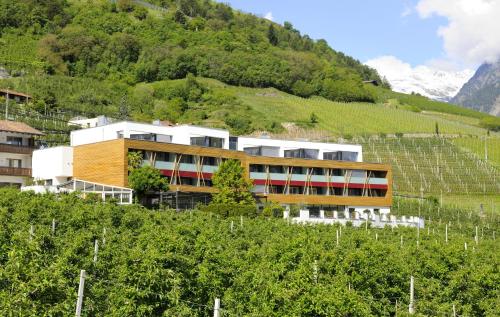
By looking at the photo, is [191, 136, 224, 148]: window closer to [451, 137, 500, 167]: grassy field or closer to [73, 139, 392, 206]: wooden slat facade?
[73, 139, 392, 206]: wooden slat facade

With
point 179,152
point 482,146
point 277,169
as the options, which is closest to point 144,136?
point 179,152

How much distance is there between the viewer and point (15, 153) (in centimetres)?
6938

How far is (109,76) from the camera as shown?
16888cm

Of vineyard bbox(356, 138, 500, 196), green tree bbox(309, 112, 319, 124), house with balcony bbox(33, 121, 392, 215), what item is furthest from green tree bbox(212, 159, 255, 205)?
green tree bbox(309, 112, 319, 124)

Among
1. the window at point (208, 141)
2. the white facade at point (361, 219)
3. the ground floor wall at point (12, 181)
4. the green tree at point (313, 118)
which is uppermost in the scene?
the green tree at point (313, 118)

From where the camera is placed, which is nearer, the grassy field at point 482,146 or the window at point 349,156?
the window at point 349,156

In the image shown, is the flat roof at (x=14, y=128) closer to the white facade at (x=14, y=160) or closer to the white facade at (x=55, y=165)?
the white facade at (x=14, y=160)

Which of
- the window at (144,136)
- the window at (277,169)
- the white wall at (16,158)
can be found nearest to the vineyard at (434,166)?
the window at (277,169)

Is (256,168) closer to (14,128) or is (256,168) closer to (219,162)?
(219,162)

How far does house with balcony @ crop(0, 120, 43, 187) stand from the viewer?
Result: 6712 cm

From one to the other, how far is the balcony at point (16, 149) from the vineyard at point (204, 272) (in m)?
25.2

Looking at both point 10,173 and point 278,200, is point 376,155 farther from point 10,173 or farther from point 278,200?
point 10,173

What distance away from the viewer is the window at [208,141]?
231 ft

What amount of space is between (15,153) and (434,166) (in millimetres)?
66639
